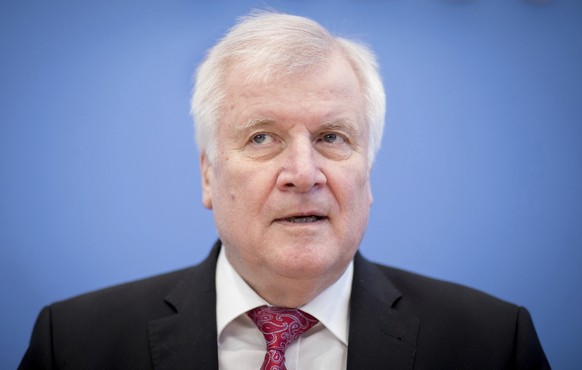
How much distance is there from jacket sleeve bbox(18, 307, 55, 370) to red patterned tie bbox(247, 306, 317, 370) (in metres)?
0.75

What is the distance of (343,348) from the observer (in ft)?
6.63

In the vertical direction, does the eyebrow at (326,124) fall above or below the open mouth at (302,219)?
above

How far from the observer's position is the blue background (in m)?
2.67

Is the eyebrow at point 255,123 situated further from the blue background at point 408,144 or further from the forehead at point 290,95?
the blue background at point 408,144

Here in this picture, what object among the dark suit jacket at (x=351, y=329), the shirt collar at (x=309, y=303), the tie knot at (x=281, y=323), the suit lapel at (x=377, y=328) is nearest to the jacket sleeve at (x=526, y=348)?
the dark suit jacket at (x=351, y=329)

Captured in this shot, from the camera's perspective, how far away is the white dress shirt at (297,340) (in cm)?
199

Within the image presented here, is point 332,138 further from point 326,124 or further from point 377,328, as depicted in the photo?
point 377,328

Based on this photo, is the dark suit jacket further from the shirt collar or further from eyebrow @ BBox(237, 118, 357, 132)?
eyebrow @ BBox(237, 118, 357, 132)

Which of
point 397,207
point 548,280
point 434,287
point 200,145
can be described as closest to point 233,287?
point 200,145

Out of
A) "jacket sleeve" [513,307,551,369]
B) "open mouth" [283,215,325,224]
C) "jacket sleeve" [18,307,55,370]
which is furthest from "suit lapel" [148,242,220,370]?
"jacket sleeve" [513,307,551,369]

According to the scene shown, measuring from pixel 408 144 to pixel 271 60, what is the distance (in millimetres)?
1128

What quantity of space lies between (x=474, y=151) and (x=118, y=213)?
176cm

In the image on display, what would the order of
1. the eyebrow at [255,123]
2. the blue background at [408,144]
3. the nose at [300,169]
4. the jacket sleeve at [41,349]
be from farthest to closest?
the blue background at [408,144]
the jacket sleeve at [41,349]
the eyebrow at [255,123]
the nose at [300,169]

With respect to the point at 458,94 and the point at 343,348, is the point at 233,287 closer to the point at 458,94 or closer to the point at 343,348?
the point at 343,348
